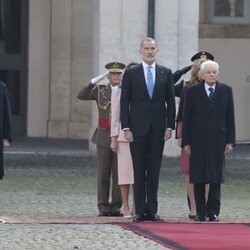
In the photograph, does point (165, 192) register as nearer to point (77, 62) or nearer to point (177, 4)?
point (177, 4)

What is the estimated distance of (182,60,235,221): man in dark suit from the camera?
15219 mm

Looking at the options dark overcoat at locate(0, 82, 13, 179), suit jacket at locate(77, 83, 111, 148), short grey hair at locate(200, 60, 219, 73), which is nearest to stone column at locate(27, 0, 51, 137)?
suit jacket at locate(77, 83, 111, 148)

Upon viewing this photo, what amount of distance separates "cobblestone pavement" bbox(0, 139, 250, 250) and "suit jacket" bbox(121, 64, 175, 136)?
1.17 m

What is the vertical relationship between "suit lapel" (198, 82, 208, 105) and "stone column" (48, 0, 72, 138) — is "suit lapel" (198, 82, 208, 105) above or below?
above

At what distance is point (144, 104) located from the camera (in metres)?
15.0

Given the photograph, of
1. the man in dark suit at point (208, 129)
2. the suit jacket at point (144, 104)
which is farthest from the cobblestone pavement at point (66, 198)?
the suit jacket at point (144, 104)

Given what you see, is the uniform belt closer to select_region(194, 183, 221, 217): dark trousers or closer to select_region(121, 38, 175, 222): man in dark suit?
select_region(121, 38, 175, 222): man in dark suit

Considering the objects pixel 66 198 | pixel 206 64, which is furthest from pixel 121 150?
pixel 66 198

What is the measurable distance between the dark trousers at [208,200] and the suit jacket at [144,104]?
904 millimetres

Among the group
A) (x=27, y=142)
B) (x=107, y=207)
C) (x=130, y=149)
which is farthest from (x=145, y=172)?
(x=27, y=142)

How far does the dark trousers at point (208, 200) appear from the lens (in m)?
15.4

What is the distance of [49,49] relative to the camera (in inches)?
1222

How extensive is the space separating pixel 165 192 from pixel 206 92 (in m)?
4.93

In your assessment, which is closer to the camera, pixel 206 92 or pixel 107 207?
pixel 206 92
